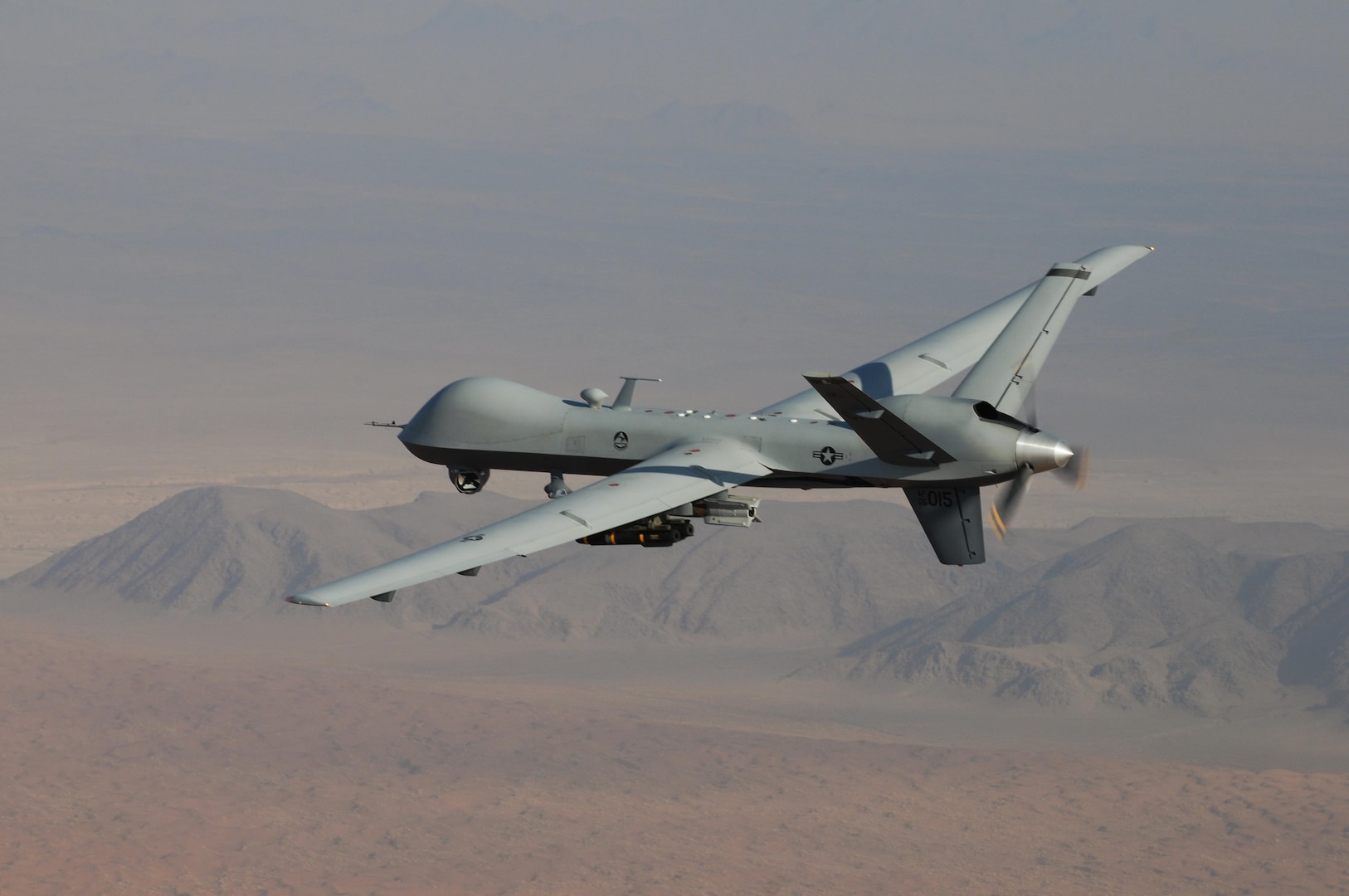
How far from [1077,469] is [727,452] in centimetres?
1017

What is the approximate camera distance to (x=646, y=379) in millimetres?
52938

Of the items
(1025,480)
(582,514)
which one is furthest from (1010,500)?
(582,514)

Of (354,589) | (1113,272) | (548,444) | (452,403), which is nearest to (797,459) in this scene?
(548,444)

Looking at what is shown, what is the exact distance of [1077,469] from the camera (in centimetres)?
4922

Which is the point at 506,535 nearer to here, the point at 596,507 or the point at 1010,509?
the point at 596,507

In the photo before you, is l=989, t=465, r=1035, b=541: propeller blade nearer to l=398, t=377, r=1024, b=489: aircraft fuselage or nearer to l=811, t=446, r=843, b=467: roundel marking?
l=398, t=377, r=1024, b=489: aircraft fuselage

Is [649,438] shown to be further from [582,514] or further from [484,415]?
[582,514]

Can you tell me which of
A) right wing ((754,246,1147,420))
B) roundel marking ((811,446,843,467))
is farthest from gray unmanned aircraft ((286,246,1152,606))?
right wing ((754,246,1147,420))

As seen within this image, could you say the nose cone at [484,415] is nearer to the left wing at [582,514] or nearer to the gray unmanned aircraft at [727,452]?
the gray unmanned aircraft at [727,452]

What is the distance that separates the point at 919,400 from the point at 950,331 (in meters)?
15.2

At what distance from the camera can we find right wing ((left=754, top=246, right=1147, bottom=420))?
5769cm

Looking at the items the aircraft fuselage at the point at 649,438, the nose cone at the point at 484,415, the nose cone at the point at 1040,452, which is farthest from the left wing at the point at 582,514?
the nose cone at the point at 1040,452

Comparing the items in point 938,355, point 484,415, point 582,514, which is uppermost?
point 938,355

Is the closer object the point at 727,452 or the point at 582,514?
the point at 582,514
